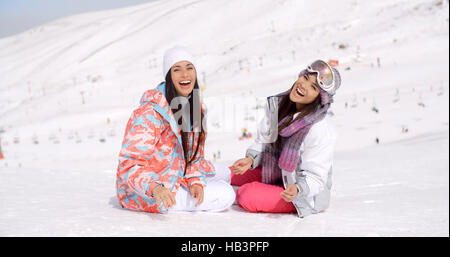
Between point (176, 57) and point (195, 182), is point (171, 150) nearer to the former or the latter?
point (195, 182)

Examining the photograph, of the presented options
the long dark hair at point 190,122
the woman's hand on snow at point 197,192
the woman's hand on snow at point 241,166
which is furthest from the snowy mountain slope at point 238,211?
the long dark hair at point 190,122

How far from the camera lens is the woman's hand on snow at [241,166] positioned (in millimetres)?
2695

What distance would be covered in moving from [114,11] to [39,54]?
1485 centimetres

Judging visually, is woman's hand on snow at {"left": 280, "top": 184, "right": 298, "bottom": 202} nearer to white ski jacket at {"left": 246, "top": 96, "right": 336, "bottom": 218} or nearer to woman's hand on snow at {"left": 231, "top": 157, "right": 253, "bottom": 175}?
white ski jacket at {"left": 246, "top": 96, "right": 336, "bottom": 218}

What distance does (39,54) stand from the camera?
3086cm

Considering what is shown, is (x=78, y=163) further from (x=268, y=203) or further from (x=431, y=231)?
(x=431, y=231)

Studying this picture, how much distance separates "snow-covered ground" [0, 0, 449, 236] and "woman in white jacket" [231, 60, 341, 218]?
109 mm

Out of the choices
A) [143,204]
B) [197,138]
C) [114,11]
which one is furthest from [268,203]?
[114,11]

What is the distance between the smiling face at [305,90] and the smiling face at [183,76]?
24.2 inches

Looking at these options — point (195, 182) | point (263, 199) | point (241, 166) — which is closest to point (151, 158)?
point (195, 182)

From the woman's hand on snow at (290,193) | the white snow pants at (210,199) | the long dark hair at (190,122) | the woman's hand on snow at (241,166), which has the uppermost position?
the long dark hair at (190,122)

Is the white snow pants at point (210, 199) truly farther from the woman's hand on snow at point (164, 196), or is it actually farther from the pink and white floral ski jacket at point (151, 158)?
the woman's hand on snow at point (164, 196)

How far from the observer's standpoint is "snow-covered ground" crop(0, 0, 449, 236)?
247cm

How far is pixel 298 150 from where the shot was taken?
2.49m
